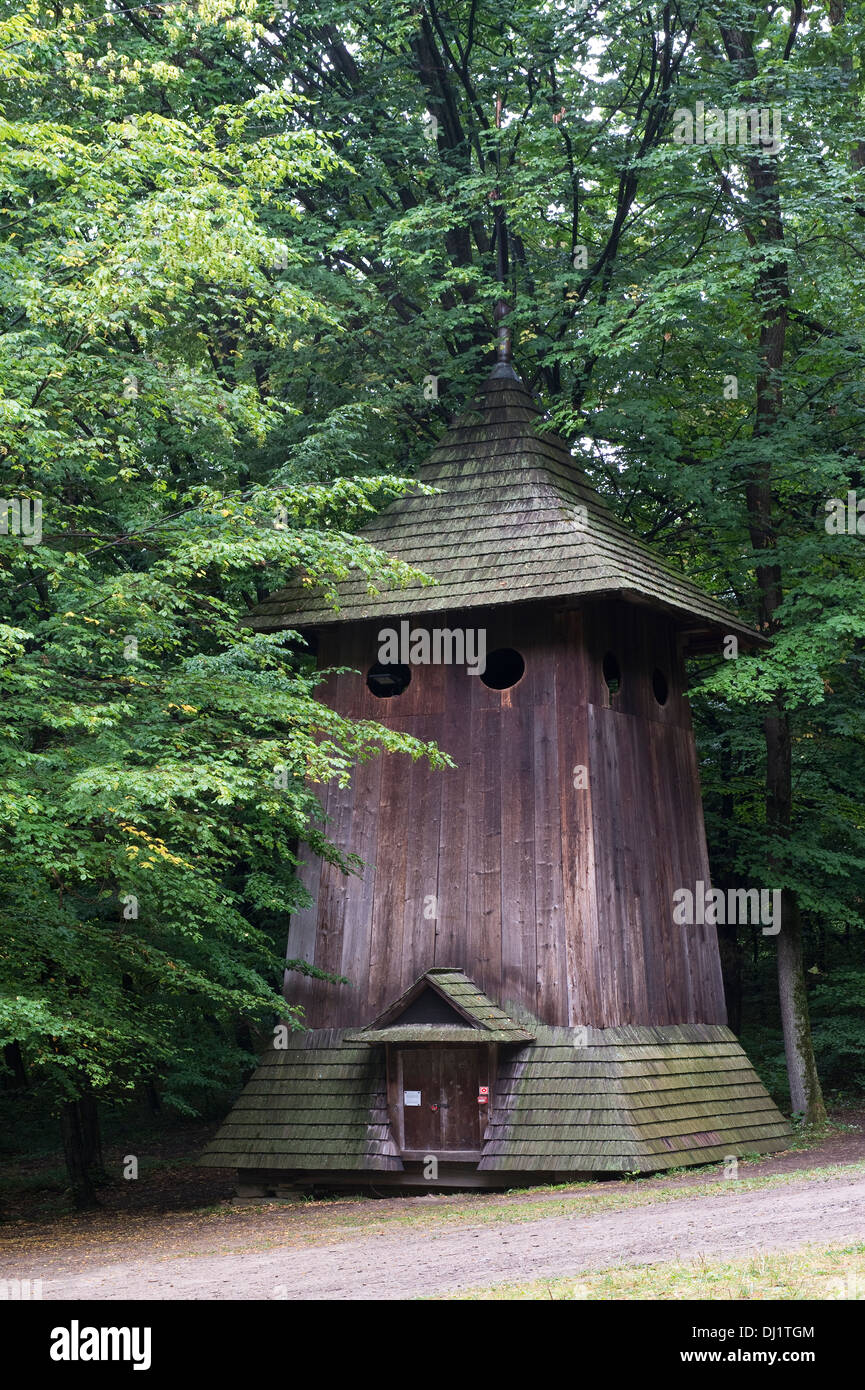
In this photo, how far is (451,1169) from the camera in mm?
13484

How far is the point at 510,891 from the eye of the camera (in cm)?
1401

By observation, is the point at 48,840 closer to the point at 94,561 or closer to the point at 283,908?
the point at 283,908

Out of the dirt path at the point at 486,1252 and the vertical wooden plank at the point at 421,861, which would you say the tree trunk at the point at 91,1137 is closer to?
the vertical wooden plank at the point at 421,861

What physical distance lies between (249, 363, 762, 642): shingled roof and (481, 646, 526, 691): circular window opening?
93cm

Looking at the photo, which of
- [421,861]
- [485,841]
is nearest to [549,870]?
[485,841]

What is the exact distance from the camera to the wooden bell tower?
1338cm

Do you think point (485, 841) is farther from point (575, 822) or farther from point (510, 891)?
point (575, 822)

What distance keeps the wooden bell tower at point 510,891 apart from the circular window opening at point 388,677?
3 centimetres

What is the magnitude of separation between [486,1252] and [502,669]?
751 centimetres

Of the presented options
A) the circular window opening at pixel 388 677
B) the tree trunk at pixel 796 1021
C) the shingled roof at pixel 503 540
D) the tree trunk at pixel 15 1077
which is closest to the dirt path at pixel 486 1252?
the shingled roof at pixel 503 540

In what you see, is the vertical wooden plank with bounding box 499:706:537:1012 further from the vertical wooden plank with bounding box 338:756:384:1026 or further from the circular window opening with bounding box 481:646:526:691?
the vertical wooden plank with bounding box 338:756:384:1026

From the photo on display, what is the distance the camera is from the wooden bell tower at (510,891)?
13375 millimetres
